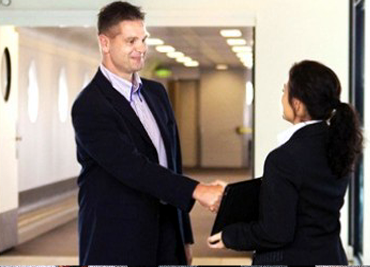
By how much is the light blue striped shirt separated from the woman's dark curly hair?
50cm

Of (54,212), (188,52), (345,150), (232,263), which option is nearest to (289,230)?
(345,150)

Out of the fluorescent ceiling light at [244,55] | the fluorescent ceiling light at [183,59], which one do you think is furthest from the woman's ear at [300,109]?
the fluorescent ceiling light at [183,59]

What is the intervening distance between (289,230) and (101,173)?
63 cm

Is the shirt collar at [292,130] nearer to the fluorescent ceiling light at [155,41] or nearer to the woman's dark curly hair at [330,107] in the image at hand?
the woman's dark curly hair at [330,107]

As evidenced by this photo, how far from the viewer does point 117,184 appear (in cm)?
247

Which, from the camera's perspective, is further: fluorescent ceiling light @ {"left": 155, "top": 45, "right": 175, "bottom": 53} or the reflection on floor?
fluorescent ceiling light @ {"left": 155, "top": 45, "right": 175, "bottom": 53}

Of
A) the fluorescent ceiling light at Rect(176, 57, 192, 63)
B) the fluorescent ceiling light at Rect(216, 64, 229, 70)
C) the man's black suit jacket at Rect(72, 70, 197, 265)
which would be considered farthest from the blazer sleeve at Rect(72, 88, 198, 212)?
the fluorescent ceiling light at Rect(216, 64, 229, 70)

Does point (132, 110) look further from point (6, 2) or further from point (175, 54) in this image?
point (175, 54)

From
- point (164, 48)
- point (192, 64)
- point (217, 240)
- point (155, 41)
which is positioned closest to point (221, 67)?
point (192, 64)

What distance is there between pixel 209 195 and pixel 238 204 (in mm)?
141

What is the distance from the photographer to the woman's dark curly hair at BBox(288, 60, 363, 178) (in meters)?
2.23

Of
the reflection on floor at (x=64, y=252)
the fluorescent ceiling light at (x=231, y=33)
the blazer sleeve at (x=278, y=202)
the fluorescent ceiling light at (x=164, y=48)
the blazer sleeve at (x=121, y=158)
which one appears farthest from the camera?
the fluorescent ceiling light at (x=164, y=48)

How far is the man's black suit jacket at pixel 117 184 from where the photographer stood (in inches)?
95.2

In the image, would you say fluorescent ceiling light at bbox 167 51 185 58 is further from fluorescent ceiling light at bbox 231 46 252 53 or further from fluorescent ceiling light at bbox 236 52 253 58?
fluorescent ceiling light at bbox 231 46 252 53
